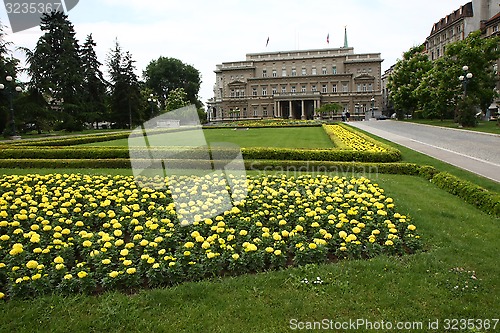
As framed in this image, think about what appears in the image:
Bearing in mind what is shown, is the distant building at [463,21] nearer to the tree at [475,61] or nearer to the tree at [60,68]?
the tree at [475,61]

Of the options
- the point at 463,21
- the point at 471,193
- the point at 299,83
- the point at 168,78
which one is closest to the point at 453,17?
the point at 463,21

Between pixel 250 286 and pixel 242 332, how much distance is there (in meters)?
0.80

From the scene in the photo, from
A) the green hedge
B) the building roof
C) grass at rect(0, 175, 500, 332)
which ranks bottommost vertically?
grass at rect(0, 175, 500, 332)

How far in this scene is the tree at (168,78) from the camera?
263ft

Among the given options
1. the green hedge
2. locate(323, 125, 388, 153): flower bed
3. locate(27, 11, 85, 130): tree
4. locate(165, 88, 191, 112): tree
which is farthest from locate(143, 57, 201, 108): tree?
the green hedge

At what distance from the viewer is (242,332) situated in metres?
3.29

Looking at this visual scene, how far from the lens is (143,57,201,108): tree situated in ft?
263

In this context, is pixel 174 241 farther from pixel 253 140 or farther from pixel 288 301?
pixel 253 140

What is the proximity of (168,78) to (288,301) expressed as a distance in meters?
82.5

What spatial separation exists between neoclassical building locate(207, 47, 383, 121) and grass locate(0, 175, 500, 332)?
70.7m

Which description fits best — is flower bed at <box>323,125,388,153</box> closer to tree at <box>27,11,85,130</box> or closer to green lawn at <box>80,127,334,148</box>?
green lawn at <box>80,127,334,148</box>

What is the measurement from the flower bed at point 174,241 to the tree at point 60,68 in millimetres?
34660

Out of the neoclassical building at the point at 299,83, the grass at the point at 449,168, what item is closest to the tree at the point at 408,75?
the neoclassical building at the point at 299,83

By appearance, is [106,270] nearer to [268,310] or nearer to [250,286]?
[250,286]
